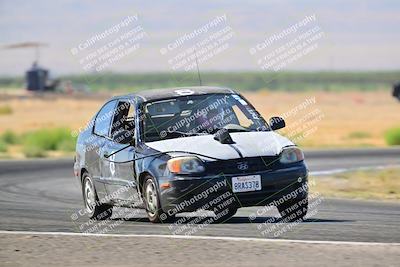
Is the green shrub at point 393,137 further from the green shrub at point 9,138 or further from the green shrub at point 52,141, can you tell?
the green shrub at point 9,138

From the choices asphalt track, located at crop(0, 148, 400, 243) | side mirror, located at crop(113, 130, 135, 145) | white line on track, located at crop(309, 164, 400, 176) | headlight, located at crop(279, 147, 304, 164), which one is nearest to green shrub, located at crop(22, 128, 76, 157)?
white line on track, located at crop(309, 164, 400, 176)

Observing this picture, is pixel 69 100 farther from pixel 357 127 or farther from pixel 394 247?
pixel 394 247

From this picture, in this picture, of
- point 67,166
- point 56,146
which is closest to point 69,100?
point 56,146

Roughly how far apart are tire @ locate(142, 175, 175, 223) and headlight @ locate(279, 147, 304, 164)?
1462 mm

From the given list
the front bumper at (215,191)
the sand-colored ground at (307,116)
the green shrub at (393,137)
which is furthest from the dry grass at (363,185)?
the green shrub at (393,137)

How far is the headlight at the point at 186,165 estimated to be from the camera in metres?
12.1

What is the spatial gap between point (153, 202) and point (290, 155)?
5.51 feet

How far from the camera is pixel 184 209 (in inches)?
483

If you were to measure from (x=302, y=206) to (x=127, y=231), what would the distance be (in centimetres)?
219

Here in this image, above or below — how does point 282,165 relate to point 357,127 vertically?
above

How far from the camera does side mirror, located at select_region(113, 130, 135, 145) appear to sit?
13257 millimetres

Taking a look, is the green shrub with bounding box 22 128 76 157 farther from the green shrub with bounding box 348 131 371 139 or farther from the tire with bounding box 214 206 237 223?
the tire with bounding box 214 206 237 223

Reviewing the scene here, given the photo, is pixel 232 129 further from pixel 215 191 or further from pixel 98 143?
pixel 98 143

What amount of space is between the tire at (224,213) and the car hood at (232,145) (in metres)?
0.66
